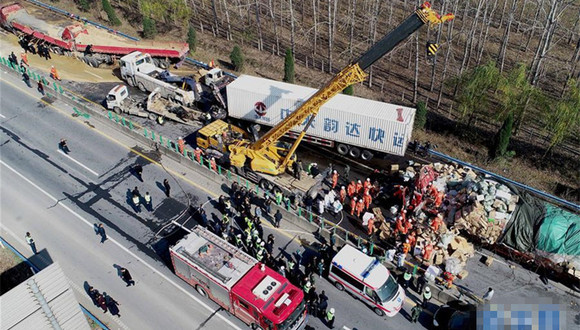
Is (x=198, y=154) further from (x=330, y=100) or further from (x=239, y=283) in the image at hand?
(x=239, y=283)

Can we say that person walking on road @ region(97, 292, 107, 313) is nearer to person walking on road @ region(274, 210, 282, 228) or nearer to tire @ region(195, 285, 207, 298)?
tire @ region(195, 285, 207, 298)

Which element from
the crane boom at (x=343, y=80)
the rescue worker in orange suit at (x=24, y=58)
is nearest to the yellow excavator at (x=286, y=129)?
the crane boom at (x=343, y=80)

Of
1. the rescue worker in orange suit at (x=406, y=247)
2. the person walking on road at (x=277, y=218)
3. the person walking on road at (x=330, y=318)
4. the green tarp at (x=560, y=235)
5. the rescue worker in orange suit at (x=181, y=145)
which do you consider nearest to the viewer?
the person walking on road at (x=330, y=318)

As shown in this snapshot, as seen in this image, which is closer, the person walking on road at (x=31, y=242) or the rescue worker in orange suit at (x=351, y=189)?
the person walking on road at (x=31, y=242)

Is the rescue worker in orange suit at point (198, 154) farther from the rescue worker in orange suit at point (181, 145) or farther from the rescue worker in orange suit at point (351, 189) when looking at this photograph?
the rescue worker in orange suit at point (351, 189)

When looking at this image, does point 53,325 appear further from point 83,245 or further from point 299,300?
point 299,300

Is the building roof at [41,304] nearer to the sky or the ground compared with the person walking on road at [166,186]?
nearer to the sky
